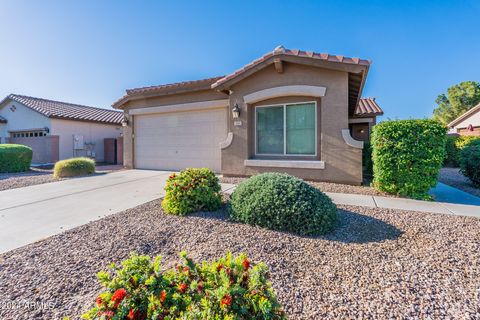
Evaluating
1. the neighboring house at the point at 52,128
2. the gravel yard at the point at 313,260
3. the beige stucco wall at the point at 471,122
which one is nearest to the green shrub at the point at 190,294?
the gravel yard at the point at 313,260

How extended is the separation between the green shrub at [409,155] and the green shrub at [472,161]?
10.6 ft

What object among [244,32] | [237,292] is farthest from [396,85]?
[237,292]

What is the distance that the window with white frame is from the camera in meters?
8.30

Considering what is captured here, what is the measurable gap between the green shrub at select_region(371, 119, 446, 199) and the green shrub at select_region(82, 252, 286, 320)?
228 inches

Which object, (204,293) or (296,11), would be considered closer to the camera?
(204,293)

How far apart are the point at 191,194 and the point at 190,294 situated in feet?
10.7

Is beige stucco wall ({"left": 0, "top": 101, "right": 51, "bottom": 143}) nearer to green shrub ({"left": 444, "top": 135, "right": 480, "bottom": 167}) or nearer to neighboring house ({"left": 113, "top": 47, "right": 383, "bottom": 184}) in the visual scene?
neighboring house ({"left": 113, "top": 47, "right": 383, "bottom": 184})

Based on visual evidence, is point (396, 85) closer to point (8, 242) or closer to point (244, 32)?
point (244, 32)

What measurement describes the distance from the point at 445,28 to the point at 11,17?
18.2 metres

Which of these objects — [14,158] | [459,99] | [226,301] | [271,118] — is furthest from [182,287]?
[459,99]

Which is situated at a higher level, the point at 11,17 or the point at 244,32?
the point at 244,32

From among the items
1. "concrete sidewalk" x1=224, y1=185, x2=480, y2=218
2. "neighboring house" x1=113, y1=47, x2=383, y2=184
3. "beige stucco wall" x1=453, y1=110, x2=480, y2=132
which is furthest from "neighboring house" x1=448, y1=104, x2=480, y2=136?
"concrete sidewalk" x1=224, y1=185, x2=480, y2=218

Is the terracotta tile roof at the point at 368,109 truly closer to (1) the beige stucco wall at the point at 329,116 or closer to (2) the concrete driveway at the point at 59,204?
(1) the beige stucco wall at the point at 329,116

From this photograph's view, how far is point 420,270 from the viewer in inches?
109
